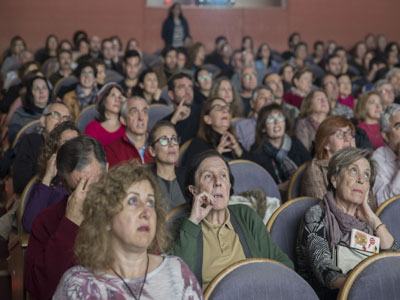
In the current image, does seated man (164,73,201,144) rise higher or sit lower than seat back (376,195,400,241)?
higher

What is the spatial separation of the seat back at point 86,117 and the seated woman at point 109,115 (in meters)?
0.24

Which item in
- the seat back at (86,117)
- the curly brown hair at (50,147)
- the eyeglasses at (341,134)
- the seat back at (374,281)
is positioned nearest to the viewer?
the seat back at (374,281)

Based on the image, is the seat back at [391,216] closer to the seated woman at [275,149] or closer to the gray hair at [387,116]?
the gray hair at [387,116]

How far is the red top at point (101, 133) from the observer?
3639 mm

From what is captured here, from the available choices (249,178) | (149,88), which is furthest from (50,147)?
(149,88)

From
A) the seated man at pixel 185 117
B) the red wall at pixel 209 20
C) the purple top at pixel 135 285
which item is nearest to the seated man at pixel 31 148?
the seated man at pixel 185 117

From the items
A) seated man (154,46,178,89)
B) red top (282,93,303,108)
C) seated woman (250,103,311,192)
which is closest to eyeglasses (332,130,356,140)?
seated woman (250,103,311,192)

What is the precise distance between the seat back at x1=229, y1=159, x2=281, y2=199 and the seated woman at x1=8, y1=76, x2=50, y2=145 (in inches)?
72.5

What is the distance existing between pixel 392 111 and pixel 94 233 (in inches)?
87.9

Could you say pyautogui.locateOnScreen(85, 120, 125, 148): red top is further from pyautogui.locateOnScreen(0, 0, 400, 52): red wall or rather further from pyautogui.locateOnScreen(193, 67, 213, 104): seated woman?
pyautogui.locateOnScreen(0, 0, 400, 52): red wall

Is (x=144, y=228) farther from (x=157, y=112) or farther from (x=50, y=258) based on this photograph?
(x=157, y=112)

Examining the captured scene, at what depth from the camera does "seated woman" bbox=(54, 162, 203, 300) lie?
1497mm

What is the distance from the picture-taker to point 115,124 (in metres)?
3.78

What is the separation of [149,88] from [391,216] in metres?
2.97
